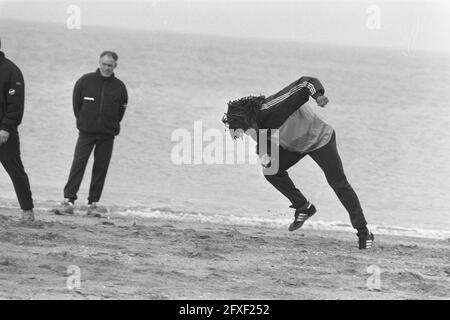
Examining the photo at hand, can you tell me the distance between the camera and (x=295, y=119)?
9.18 m

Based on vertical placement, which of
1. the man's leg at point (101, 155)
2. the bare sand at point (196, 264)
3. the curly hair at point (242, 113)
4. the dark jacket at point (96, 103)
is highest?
the dark jacket at point (96, 103)

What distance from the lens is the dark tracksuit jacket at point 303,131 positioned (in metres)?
9.12

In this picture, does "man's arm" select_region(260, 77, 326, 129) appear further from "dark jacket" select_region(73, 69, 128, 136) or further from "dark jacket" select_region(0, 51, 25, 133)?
"dark jacket" select_region(73, 69, 128, 136)

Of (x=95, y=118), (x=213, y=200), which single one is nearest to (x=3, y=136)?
(x=95, y=118)

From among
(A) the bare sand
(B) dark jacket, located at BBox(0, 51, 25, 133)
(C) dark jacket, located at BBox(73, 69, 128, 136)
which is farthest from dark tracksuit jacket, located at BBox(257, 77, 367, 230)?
(C) dark jacket, located at BBox(73, 69, 128, 136)

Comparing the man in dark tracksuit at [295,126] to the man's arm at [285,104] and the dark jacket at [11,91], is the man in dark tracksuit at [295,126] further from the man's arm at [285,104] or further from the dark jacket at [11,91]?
the dark jacket at [11,91]

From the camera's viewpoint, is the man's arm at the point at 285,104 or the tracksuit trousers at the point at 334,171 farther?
the tracksuit trousers at the point at 334,171

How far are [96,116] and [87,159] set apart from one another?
0.53 metres

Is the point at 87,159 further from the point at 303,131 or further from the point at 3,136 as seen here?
the point at 303,131

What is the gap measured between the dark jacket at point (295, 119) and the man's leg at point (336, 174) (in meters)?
0.08

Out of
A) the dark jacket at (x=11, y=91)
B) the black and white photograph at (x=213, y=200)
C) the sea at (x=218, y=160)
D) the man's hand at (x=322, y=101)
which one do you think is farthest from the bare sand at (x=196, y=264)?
the sea at (x=218, y=160)

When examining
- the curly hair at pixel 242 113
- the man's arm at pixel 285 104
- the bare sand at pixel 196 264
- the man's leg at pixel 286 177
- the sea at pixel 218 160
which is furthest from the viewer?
the sea at pixel 218 160

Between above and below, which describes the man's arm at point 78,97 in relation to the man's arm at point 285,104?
above

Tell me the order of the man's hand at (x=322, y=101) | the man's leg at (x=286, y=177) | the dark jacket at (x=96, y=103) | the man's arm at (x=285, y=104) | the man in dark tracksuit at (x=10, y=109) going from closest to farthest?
1. the man's hand at (x=322, y=101)
2. the man's arm at (x=285, y=104)
3. the man in dark tracksuit at (x=10, y=109)
4. the man's leg at (x=286, y=177)
5. the dark jacket at (x=96, y=103)
